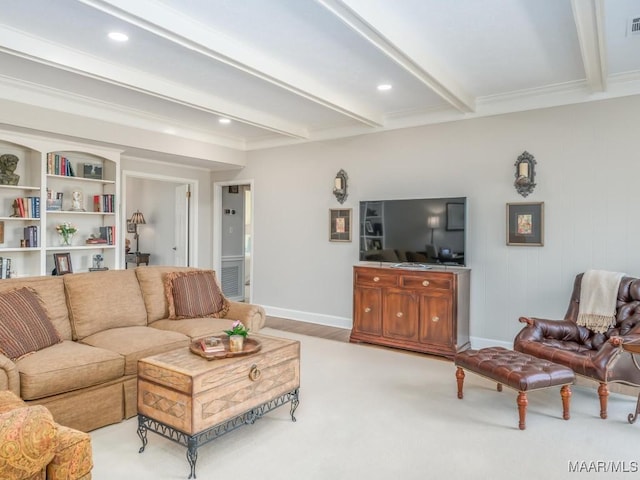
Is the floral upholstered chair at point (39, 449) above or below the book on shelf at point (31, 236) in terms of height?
below

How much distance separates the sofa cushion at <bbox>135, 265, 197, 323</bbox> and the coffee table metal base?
126 centimetres

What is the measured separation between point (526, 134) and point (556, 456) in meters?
3.15

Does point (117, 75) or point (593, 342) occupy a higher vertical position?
point (117, 75)

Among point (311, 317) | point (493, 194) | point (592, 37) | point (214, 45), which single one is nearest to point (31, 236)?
point (214, 45)

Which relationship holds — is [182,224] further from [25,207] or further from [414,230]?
[414,230]

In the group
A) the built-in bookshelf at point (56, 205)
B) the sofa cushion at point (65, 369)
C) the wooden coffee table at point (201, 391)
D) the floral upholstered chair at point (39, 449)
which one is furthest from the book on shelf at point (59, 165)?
the floral upholstered chair at point (39, 449)

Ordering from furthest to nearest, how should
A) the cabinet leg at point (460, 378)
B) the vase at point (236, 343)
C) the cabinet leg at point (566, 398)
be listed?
1. the cabinet leg at point (460, 378)
2. the cabinet leg at point (566, 398)
3. the vase at point (236, 343)

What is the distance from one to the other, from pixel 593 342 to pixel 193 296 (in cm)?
343

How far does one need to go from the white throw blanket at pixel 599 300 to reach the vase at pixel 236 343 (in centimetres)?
285

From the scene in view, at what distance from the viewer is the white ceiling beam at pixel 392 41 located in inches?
103

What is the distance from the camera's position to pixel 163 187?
7613mm

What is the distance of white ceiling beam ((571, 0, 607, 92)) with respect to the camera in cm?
256

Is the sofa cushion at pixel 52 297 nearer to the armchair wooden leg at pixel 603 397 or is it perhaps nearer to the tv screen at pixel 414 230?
the tv screen at pixel 414 230

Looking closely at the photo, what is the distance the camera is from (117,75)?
3783 mm
